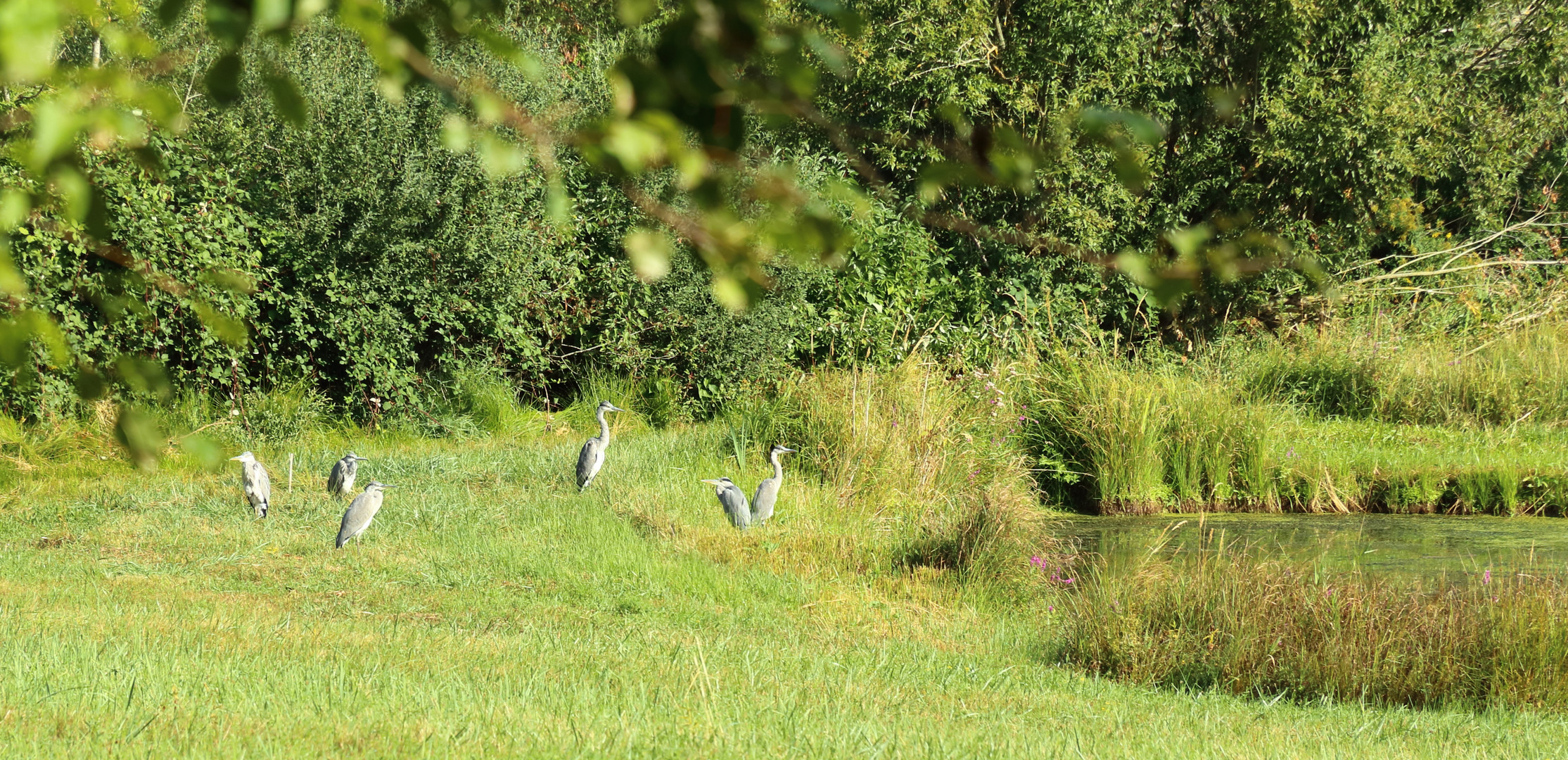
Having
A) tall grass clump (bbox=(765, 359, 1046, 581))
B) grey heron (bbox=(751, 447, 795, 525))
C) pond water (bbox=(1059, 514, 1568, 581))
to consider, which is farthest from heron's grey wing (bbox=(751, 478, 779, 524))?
pond water (bbox=(1059, 514, 1568, 581))

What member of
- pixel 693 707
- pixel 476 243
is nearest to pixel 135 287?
pixel 693 707

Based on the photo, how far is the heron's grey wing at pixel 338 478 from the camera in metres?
9.13

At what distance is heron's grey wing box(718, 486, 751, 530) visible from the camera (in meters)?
8.46

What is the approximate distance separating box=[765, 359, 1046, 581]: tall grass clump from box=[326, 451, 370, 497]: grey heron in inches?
123

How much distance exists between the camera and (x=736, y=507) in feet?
27.8

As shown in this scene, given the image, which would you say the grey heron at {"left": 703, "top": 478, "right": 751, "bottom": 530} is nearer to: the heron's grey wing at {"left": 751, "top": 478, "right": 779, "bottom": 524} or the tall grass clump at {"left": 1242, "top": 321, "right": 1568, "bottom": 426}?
the heron's grey wing at {"left": 751, "top": 478, "right": 779, "bottom": 524}

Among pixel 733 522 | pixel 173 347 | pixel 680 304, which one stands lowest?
pixel 733 522

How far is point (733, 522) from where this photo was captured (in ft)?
28.1

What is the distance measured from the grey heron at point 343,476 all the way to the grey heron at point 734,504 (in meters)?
2.58

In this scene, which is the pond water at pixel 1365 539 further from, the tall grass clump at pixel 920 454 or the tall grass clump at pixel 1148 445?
the tall grass clump at pixel 920 454

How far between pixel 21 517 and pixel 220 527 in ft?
4.81

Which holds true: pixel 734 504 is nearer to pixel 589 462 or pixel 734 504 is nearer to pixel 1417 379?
pixel 589 462

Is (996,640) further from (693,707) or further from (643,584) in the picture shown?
(693,707)

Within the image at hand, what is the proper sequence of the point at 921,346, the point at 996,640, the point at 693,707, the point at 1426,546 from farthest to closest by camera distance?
1. the point at 921,346
2. the point at 1426,546
3. the point at 996,640
4. the point at 693,707
